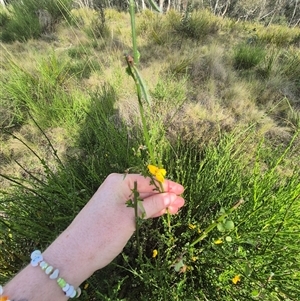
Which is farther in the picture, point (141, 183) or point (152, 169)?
point (141, 183)

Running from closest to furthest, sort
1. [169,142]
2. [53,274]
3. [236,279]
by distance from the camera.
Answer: [53,274] → [236,279] → [169,142]

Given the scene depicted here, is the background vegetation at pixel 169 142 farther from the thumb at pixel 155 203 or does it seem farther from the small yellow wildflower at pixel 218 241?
the thumb at pixel 155 203

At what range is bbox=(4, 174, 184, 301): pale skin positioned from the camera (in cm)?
66

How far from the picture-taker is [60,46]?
3.33 meters

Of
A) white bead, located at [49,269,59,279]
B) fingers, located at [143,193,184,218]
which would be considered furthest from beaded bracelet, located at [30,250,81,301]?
Answer: fingers, located at [143,193,184,218]

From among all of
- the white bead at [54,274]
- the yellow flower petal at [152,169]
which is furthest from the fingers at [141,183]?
the white bead at [54,274]

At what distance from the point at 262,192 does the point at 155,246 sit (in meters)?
0.45

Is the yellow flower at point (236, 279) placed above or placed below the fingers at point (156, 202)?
below

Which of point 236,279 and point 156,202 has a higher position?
point 156,202

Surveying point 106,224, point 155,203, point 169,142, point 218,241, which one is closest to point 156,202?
point 155,203

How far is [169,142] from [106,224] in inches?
31.2

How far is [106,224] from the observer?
0.68m

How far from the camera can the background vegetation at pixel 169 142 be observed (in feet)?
2.75

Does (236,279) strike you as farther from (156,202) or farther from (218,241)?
(156,202)
